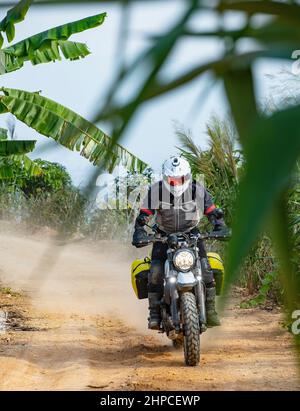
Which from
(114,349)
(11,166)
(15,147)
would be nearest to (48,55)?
(15,147)

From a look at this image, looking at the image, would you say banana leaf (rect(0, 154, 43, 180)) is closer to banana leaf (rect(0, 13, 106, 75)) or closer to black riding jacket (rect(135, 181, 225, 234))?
banana leaf (rect(0, 13, 106, 75))

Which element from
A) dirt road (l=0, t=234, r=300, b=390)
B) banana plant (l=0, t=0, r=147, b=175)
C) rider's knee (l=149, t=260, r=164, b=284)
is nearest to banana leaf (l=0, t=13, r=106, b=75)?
banana plant (l=0, t=0, r=147, b=175)

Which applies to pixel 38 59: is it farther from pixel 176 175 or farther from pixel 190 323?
pixel 190 323

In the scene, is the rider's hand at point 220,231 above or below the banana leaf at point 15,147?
below

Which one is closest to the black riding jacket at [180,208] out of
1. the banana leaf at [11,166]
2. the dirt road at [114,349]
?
the dirt road at [114,349]

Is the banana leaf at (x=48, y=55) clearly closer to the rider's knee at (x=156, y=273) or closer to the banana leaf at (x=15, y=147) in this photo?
the banana leaf at (x=15, y=147)

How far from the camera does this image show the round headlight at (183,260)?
19.6 feet

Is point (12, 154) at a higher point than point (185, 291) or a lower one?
higher

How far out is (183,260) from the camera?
236 inches

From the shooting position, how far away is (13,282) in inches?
500

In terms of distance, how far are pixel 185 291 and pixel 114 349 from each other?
1.39 m

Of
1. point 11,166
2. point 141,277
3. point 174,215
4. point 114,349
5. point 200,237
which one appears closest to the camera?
point 200,237

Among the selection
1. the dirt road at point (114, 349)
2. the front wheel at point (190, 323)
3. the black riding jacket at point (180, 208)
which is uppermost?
the black riding jacket at point (180, 208)

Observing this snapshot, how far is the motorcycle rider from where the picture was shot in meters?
6.05
